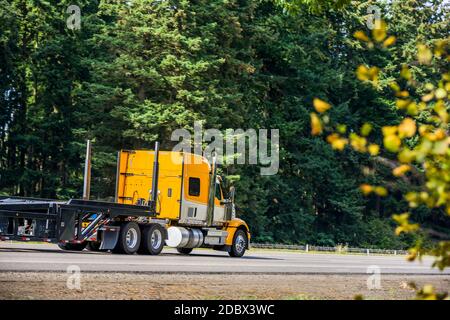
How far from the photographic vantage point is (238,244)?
26812 mm

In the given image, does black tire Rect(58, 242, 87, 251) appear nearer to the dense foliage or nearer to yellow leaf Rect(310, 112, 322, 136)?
the dense foliage

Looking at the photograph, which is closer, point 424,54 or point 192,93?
point 424,54

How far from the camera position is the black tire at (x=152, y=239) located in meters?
22.8

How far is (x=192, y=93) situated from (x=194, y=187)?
17.8 meters

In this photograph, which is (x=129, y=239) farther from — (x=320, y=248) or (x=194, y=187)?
(x=320, y=248)

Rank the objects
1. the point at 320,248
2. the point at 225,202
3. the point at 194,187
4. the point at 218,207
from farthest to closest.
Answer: the point at 320,248 < the point at 225,202 < the point at 218,207 < the point at 194,187

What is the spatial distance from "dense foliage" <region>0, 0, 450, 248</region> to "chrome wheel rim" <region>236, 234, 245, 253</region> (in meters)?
14.9

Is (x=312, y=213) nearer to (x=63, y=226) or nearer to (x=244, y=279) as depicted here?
(x=63, y=226)

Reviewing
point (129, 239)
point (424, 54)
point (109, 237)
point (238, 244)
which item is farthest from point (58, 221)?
point (424, 54)

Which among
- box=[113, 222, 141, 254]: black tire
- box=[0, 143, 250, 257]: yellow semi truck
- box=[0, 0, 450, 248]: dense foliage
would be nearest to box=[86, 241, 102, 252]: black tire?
box=[0, 143, 250, 257]: yellow semi truck

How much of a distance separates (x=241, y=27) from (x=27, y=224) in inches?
1240

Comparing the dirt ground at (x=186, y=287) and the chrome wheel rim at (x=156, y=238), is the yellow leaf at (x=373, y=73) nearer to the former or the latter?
the dirt ground at (x=186, y=287)


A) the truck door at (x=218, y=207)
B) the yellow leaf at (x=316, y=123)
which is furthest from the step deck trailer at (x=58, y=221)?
the yellow leaf at (x=316, y=123)
